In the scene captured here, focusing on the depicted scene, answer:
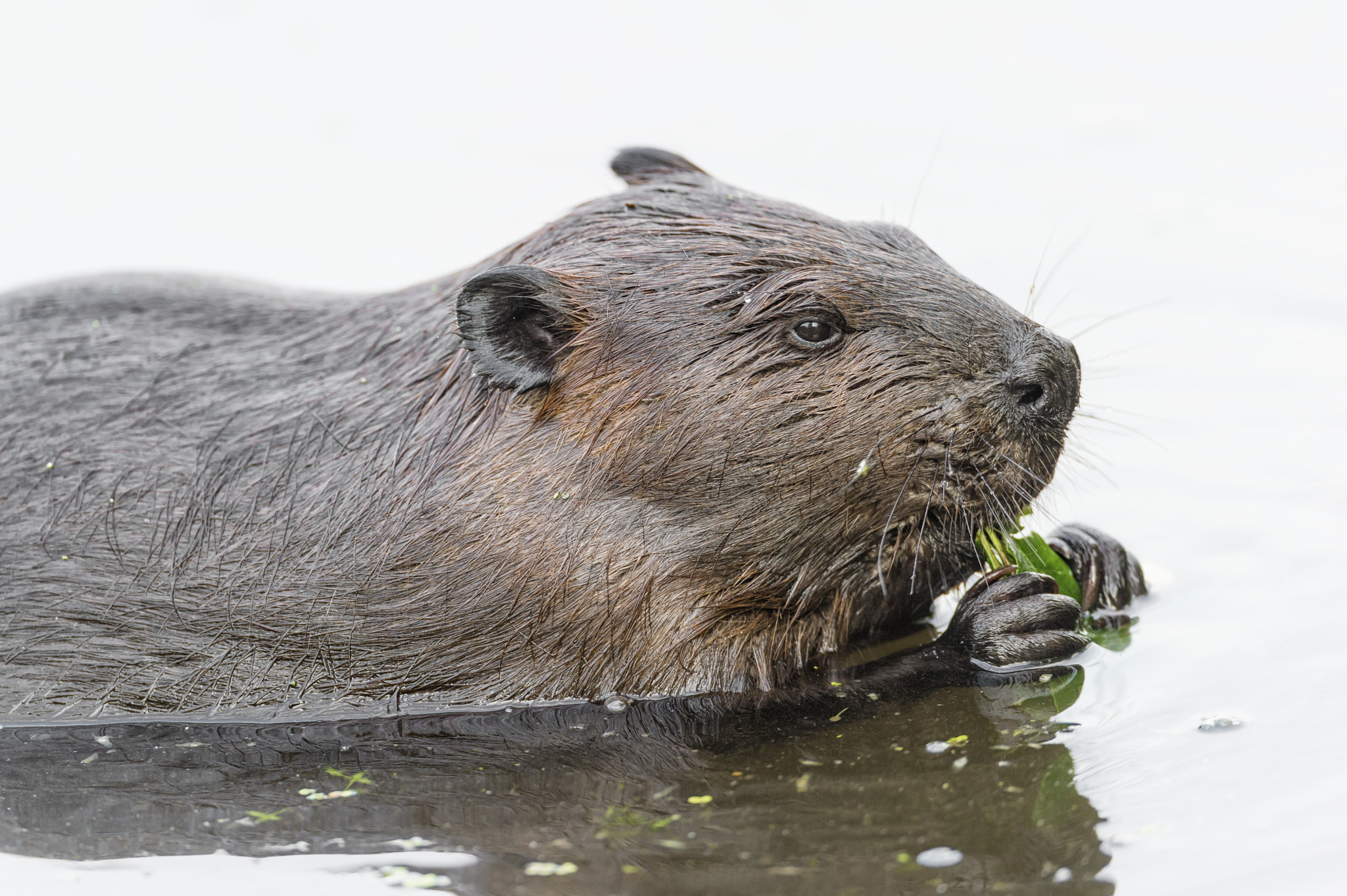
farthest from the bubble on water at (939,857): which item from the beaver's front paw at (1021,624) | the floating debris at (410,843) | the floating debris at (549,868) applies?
the floating debris at (410,843)

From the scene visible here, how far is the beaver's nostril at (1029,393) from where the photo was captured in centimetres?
556

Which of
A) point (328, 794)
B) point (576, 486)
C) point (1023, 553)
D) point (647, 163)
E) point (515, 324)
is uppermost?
point (647, 163)

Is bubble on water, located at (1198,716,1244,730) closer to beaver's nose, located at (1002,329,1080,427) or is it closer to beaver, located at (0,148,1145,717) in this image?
beaver, located at (0,148,1145,717)

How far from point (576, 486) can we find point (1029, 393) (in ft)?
5.59

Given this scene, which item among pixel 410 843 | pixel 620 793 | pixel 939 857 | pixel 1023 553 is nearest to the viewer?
pixel 939 857

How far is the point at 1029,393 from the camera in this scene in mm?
5586

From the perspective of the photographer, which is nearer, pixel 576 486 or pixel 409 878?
pixel 409 878

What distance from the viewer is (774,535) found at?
5723 millimetres

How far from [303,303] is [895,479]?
9.17 ft

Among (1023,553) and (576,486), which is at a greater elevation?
(576,486)

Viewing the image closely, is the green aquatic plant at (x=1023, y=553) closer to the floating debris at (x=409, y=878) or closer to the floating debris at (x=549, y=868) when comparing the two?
the floating debris at (x=549, y=868)

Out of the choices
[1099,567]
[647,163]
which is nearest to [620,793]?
[1099,567]

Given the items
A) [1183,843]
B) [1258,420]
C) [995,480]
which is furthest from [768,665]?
[1258,420]

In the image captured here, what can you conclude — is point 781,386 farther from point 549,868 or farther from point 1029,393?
point 549,868
